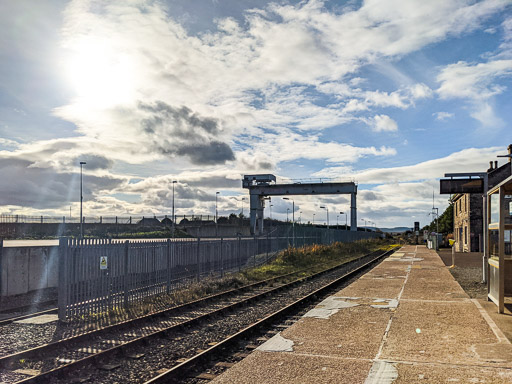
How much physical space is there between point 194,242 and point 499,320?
10993 millimetres

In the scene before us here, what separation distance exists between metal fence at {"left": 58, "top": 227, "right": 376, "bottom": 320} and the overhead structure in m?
36.7

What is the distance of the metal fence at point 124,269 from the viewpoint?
11328 mm

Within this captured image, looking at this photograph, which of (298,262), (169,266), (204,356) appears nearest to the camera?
(204,356)

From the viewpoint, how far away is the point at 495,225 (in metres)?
12.8

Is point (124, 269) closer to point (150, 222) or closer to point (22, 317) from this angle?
point (22, 317)

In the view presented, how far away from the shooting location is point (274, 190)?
58250mm

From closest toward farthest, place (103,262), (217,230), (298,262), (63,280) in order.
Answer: (63,280), (103,262), (298,262), (217,230)

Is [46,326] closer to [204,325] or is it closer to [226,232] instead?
[204,325]

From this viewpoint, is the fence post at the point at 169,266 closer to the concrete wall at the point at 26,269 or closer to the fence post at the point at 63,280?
the concrete wall at the point at 26,269

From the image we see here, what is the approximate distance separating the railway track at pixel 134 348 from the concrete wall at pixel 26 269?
5622mm

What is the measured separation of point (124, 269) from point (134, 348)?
16.2ft

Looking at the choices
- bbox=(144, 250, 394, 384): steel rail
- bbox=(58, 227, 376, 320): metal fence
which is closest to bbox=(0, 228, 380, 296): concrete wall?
bbox=(58, 227, 376, 320): metal fence

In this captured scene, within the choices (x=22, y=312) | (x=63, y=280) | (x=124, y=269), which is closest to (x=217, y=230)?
(x=124, y=269)

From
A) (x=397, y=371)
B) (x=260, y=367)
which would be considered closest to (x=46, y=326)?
(x=260, y=367)
